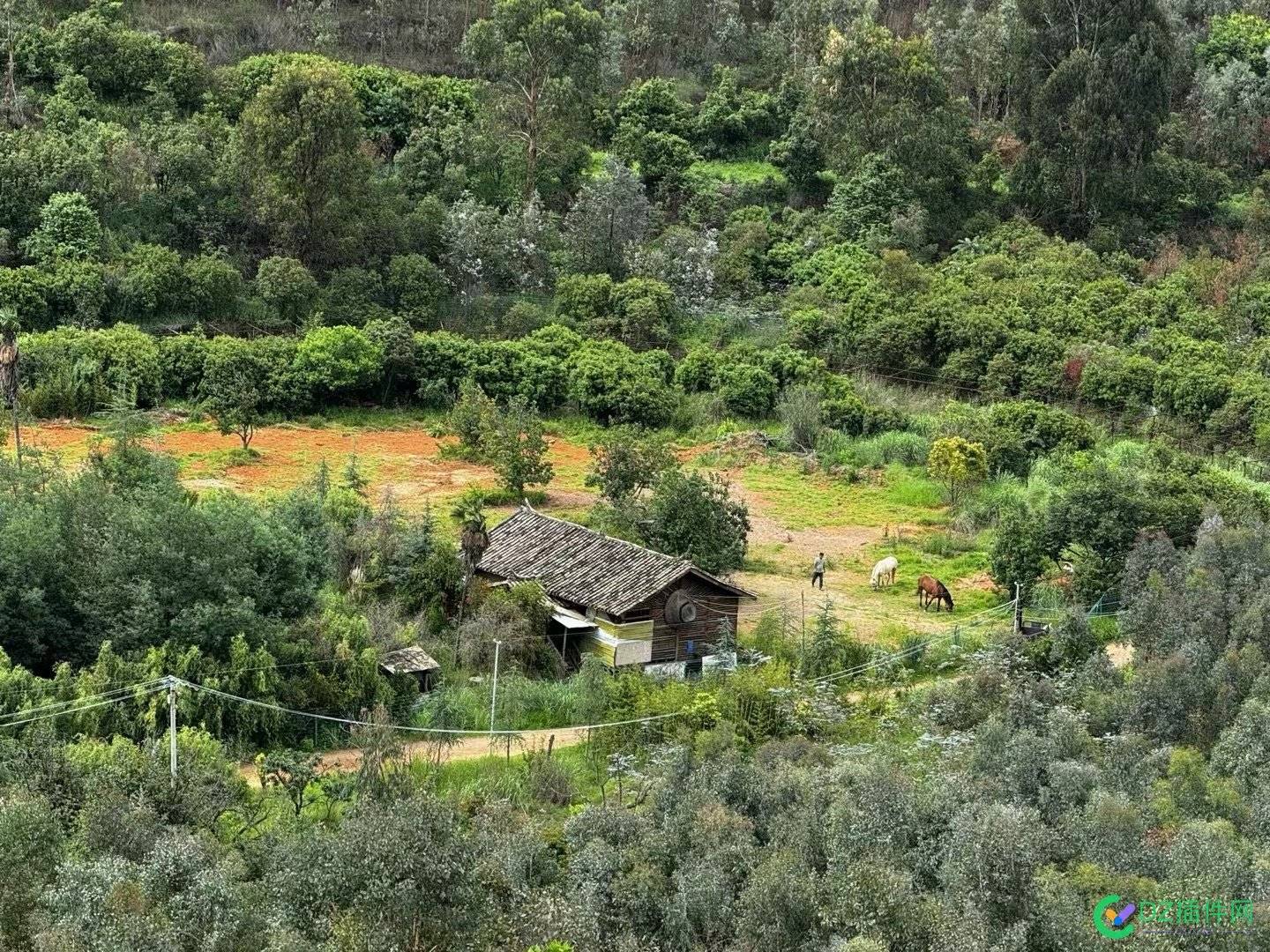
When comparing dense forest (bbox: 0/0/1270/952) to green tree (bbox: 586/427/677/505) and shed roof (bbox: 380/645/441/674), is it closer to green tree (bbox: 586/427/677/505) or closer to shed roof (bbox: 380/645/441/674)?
green tree (bbox: 586/427/677/505)

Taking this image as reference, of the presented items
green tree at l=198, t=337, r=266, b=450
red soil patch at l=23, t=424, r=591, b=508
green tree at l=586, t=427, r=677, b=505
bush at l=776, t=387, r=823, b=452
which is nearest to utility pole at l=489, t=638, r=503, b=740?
green tree at l=586, t=427, r=677, b=505

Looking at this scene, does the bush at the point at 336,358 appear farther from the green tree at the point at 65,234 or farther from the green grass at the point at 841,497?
the green grass at the point at 841,497

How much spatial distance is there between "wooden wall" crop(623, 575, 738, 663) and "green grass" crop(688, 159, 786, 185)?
2511cm

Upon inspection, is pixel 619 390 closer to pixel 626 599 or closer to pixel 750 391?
pixel 750 391

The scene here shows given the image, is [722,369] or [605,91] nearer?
[722,369]

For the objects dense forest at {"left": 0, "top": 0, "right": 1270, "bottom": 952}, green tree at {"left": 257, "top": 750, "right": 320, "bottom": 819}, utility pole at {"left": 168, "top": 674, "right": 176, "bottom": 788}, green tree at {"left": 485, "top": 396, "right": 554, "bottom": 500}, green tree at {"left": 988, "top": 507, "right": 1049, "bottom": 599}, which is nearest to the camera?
dense forest at {"left": 0, "top": 0, "right": 1270, "bottom": 952}

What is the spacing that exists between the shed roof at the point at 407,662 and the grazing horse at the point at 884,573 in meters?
8.29

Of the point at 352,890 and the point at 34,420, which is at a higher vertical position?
the point at 352,890

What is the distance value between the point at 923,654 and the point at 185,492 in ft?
35.9

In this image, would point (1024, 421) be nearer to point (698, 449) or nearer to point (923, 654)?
point (698, 449)

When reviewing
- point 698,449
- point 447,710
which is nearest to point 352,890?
point 447,710

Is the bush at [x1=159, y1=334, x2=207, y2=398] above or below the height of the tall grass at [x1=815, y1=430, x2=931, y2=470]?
above

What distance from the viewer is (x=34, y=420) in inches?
1407

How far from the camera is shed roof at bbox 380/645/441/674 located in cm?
2403
